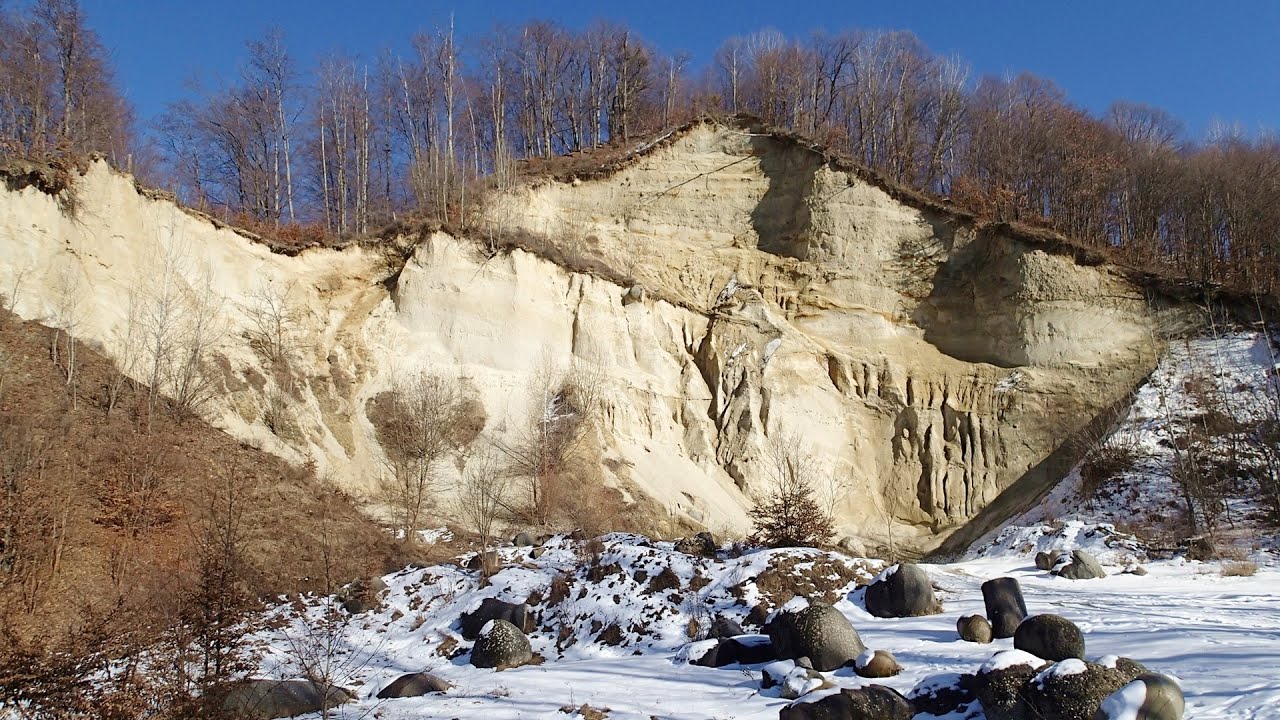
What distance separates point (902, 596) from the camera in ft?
35.9

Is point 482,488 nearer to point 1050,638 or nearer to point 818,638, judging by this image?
point 818,638

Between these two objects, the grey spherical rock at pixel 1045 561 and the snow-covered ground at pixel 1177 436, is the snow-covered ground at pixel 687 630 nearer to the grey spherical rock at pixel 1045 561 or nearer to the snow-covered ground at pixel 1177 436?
the grey spherical rock at pixel 1045 561

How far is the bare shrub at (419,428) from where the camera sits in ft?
62.9

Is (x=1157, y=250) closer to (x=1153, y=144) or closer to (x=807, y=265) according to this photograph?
(x=1153, y=144)

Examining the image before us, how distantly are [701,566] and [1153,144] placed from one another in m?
38.0

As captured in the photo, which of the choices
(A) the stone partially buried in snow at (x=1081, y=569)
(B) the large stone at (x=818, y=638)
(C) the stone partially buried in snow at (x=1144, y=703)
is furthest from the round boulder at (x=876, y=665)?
(A) the stone partially buried in snow at (x=1081, y=569)

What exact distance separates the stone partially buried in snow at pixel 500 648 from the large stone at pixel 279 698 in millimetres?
2127

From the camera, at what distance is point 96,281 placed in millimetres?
17625

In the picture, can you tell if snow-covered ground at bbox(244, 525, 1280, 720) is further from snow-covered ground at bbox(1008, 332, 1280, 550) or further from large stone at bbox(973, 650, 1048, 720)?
snow-covered ground at bbox(1008, 332, 1280, 550)

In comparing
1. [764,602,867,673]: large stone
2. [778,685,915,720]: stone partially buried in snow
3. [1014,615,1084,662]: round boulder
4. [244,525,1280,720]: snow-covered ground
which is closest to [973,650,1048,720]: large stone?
[778,685,915,720]: stone partially buried in snow

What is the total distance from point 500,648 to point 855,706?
5.47m

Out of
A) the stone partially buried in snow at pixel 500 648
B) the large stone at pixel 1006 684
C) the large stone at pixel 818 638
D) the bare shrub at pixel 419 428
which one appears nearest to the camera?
the large stone at pixel 1006 684

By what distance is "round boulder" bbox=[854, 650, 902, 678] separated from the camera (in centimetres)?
799

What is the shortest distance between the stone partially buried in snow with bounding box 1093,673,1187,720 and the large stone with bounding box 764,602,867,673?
3.08 meters
